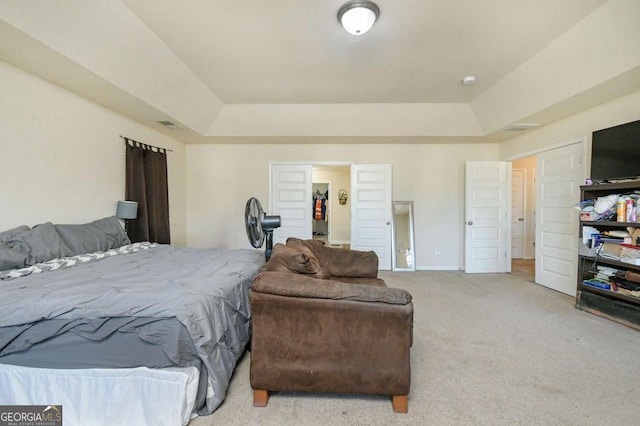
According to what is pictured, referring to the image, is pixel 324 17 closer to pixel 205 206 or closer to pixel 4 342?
pixel 4 342

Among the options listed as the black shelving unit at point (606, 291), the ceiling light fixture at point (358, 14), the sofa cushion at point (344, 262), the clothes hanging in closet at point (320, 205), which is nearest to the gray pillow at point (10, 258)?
the sofa cushion at point (344, 262)

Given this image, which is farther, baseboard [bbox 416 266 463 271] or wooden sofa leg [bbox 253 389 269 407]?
baseboard [bbox 416 266 463 271]

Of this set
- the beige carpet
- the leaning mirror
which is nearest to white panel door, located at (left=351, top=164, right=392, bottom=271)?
the leaning mirror

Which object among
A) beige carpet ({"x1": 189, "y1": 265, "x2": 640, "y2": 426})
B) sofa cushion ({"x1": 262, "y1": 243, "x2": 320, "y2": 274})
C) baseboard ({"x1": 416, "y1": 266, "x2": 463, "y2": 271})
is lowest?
beige carpet ({"x1": 189, "y1": 265, "x2": 640, "y2": 426})

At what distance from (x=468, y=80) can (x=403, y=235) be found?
263 centimetres

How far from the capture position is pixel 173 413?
1296 millimetres

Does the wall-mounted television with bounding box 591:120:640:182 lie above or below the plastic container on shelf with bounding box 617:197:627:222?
above

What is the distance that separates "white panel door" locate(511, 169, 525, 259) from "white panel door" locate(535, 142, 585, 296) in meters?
1.97

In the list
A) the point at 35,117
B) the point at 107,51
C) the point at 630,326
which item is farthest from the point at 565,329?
the point at 35,117

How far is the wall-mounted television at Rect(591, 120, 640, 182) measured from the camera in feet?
8.38

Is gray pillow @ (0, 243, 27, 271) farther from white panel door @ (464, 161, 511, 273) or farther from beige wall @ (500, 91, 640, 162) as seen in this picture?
beige wall @ (500, 91, 640, 162)

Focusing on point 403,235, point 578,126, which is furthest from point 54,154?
point 578,126

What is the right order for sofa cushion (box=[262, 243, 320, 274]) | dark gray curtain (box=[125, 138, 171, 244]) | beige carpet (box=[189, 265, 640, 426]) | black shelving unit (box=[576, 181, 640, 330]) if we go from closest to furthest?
beige carpet (box=[189, 265, 640, 426]) → sofa cushion (box=[262, 243, 320, 274]) → black shelving unit (box=[576, 181, 640, 330]) → dark gray curtain (box=[125, 138, 171, 244])

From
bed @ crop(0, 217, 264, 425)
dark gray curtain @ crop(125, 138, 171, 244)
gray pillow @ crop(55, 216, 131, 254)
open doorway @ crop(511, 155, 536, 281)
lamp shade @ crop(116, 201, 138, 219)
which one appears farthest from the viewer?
open doorway @ crop(511, 155, 536, 281)
